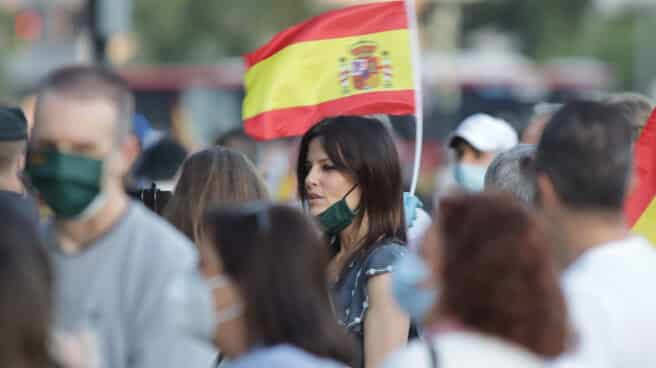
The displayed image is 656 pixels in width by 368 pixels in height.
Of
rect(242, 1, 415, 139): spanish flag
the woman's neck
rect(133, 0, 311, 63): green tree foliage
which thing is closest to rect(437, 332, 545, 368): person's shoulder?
the woman's neck

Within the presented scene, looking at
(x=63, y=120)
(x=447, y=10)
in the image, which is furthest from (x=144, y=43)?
(x=63, y=120)

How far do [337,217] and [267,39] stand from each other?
39.9 m

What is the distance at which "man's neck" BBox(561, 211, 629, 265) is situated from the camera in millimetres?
4215

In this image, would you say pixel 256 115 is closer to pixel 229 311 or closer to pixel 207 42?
pixel 229 311

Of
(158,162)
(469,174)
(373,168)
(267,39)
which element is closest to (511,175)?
(373,168)

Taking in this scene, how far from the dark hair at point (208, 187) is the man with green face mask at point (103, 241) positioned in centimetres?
165

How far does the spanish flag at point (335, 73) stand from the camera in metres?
7.15

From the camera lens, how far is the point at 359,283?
5625 mm

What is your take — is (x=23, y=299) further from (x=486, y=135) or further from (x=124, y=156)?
(x=486, y=135)

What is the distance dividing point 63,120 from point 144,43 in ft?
155

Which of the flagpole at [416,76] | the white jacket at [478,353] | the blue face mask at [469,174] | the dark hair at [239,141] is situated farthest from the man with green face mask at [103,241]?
the dark hair at [239,141]

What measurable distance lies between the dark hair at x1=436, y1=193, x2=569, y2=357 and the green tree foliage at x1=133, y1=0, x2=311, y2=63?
41578 millimetres

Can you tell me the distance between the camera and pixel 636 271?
4145 mm

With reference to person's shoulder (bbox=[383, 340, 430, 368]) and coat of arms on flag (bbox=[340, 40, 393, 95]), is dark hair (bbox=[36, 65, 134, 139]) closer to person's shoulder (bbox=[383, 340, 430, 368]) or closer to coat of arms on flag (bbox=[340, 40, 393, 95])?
person's shoulder (bbox=[383, 340, 430, 368])
